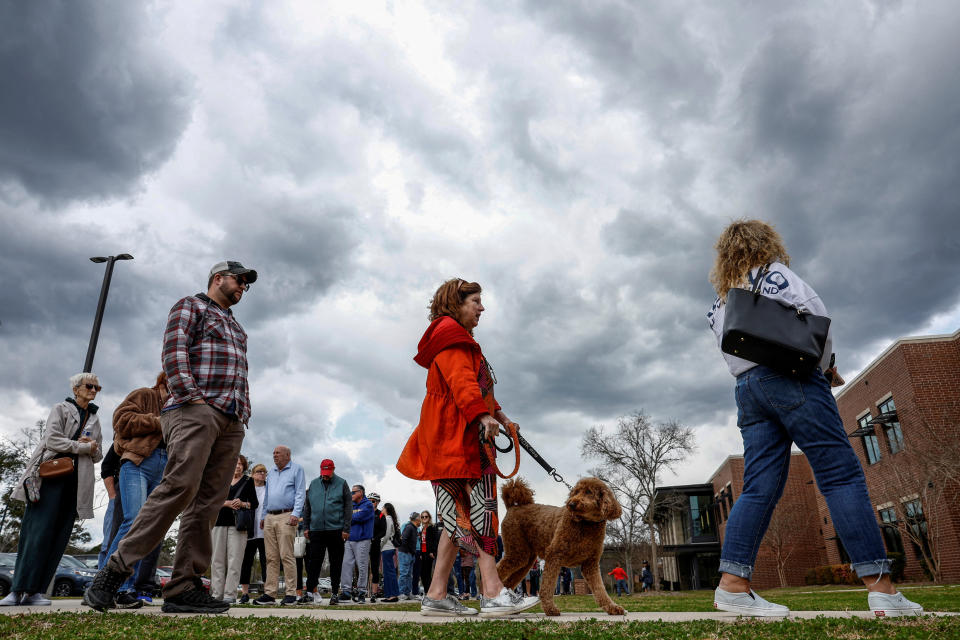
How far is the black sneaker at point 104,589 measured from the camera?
385cm

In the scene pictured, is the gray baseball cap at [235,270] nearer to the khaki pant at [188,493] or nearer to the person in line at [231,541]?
the khaki pant at [188,493]

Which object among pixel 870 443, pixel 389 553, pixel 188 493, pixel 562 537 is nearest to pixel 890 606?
pixel 562 537

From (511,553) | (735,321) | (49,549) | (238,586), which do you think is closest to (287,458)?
(238,586)

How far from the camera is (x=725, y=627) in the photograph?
2914mm

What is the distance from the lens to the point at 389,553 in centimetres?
1398

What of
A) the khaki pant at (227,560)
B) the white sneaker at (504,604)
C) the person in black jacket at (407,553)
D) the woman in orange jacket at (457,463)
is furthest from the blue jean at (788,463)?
the person in black jacket at (407,553)

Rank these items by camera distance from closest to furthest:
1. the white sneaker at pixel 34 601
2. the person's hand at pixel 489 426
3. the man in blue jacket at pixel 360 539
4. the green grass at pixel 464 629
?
1. the green grass at pixel 464 629
2. the person's hand at pixel 489 426
3. the white sneaker at pixel 34 601
4. the man in blue jacket at pixel 360 539

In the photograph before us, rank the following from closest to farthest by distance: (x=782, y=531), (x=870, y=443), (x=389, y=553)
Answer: (x=389, y=553) → (x=870, y=443) → (x=782, y=531)

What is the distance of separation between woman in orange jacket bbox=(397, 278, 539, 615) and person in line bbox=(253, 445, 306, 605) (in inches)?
199

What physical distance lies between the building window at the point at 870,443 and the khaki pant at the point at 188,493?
32683mm

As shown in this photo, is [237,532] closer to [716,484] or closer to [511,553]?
[511,553]

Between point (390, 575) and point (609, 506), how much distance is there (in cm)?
1061

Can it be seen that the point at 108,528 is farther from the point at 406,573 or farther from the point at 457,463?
the point at 406,573

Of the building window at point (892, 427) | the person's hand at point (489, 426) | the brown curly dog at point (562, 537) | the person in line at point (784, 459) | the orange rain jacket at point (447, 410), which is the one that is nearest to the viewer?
the person in line at point (784, 459)
